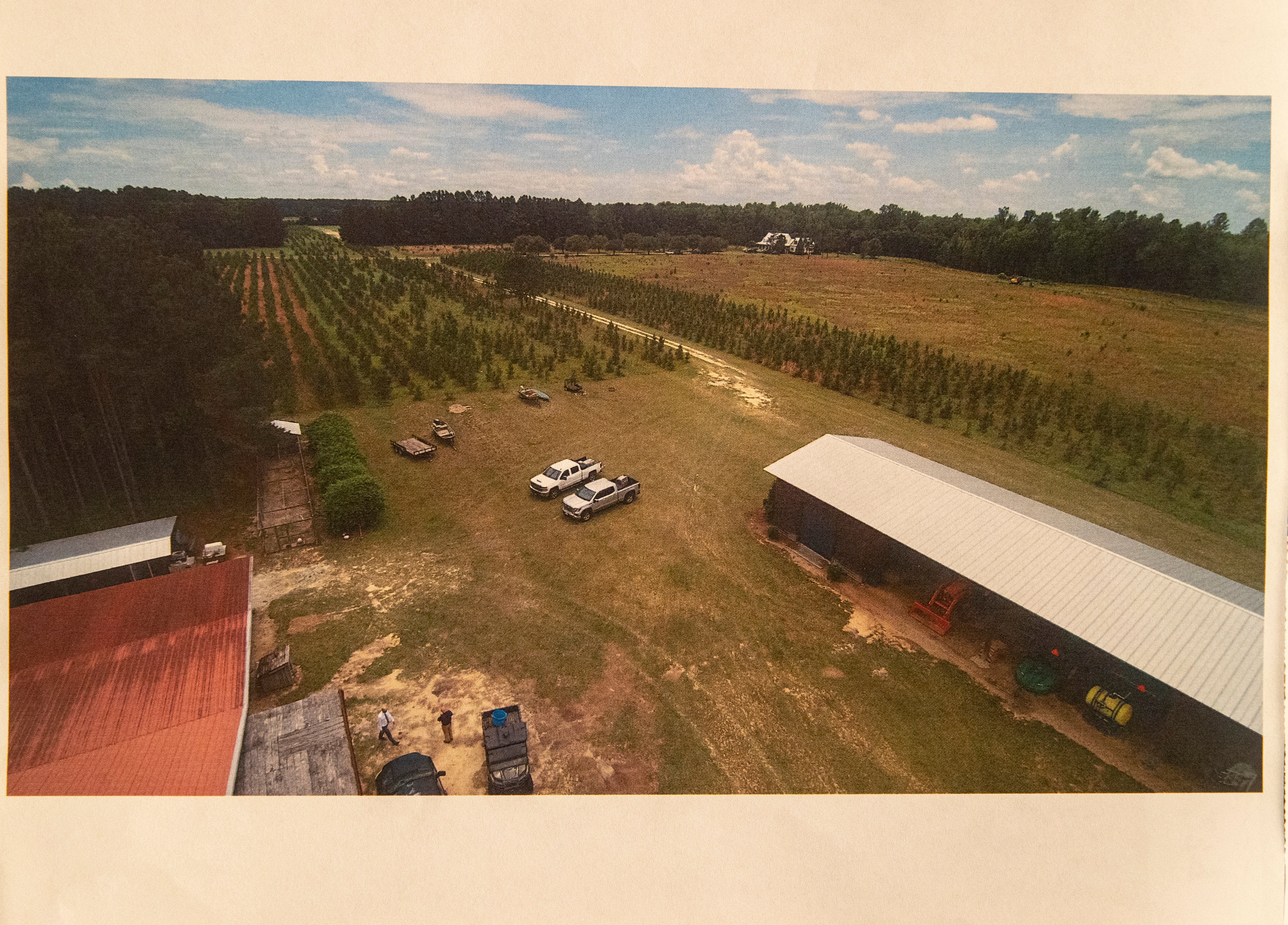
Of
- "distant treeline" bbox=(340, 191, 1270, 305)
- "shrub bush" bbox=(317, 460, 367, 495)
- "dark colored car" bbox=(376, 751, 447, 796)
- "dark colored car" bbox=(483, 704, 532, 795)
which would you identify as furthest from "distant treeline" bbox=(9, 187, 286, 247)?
"dark colored car" bbox=(483, 704, 532, 795)

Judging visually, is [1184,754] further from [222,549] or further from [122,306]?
[122,306]

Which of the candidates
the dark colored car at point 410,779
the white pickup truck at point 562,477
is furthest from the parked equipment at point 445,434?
the dark colored car at point 410,779

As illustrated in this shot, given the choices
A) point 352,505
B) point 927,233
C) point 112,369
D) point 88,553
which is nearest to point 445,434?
point 352,505

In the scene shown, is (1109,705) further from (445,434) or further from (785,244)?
(785,244)

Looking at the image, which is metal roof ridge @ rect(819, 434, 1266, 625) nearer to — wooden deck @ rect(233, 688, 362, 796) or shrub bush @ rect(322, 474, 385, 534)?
shrub bush @ rect(322, 474, 385, 534)

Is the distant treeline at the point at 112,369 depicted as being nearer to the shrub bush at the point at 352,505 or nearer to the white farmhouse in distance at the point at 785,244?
the shrub bush at the point at 352,505
